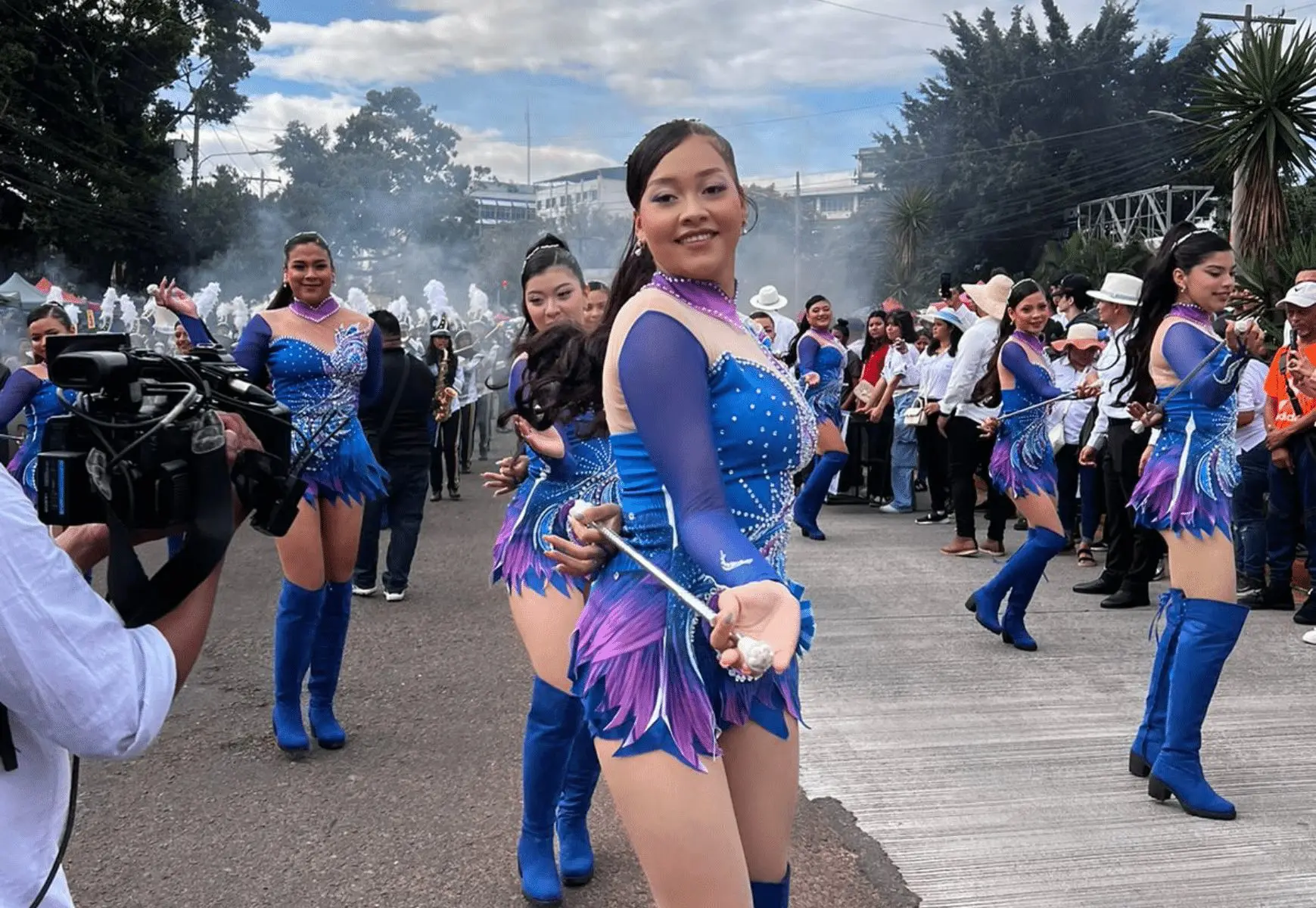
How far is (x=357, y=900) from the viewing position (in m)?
3.60

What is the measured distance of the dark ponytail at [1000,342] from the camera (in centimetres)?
688

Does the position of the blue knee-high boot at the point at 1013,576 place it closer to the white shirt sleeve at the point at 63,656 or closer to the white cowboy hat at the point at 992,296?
the white cowboy hat at the point at 992,296

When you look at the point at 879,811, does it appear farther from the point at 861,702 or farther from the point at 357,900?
the point at 357,900

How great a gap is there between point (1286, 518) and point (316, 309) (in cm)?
632

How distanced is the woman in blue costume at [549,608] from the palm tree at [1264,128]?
31.9ft

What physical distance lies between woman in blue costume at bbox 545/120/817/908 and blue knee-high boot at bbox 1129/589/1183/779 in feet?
8.26

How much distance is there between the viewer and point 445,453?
14086 mm

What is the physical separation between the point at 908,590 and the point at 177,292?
17.1 ft

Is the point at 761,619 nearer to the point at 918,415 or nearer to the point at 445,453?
the point at 918,415

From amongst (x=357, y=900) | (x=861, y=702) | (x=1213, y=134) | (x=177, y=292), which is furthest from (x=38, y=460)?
(x=1213, y=134)

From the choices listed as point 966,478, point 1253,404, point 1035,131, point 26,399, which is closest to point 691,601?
point 26,399

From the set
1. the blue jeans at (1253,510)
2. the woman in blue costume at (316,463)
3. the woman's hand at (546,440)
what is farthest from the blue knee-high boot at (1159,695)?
the blue jeans at (1253,510)

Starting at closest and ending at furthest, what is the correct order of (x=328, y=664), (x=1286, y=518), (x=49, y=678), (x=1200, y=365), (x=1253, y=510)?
(x=49, y=678) < (x=1200, y=365) < (x=328, y=664) < (x=1286, y=518) < (x=1253, y=510)

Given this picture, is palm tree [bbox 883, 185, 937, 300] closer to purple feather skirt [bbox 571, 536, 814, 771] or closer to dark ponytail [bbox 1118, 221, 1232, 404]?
dark ponytail [bbox 1118, 221, 1232, 404]
